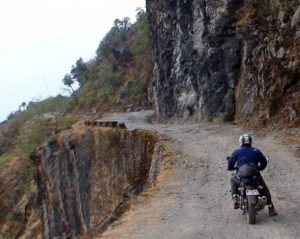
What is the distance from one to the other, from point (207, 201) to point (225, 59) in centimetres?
1803

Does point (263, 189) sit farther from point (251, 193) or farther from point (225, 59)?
point (225, 59)

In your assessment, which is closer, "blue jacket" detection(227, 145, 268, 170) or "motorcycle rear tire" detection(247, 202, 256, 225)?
"motorcycle rear tire" detection(247, 202, 256, 225)

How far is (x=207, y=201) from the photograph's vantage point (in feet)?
43.3

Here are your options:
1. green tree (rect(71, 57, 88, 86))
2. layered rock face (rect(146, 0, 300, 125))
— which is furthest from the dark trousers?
green tree (rect(71, 57, 88, 86))

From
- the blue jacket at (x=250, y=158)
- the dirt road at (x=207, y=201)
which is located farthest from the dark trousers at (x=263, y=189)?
the dirt road at (x=207, y=201)

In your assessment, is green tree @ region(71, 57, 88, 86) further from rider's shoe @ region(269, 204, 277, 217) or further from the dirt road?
rider's shoe @ region(269, 204, 277, 217)

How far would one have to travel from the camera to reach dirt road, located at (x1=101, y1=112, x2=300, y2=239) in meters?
10.4

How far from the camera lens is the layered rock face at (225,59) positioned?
2247 cm

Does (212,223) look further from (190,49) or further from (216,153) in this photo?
(190,49)

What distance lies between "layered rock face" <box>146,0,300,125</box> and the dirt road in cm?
318

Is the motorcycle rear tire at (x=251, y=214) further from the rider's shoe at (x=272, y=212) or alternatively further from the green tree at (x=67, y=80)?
the green tree at (x=67, y=80)

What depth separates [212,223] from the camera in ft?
36.2

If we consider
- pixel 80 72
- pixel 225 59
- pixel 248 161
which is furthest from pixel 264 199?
pixel 80 72

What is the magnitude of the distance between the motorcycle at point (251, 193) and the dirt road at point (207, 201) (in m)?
0.29
